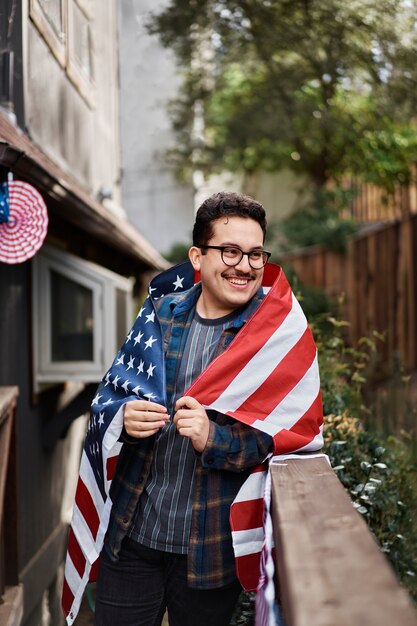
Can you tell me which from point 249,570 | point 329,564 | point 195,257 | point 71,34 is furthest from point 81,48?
point 329,564

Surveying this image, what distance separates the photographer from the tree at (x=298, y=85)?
39.7ft

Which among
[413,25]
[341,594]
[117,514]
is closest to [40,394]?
[117,514]

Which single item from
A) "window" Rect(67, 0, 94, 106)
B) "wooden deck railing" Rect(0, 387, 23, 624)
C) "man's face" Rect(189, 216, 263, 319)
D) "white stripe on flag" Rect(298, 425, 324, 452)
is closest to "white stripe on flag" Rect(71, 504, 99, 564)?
"white stripe on flag" Rect(298, 425, 324, 452)

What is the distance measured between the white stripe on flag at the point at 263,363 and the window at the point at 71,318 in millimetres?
4299

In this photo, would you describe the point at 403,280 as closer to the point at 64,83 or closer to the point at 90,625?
the point at 64,83

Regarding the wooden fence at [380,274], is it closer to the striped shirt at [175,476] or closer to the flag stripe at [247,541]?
the striped shirt at [175,476]

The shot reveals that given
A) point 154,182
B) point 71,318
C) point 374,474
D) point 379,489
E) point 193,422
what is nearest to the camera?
point 193,422

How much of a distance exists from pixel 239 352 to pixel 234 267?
0.80 ft

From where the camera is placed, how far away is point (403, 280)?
46.1ft

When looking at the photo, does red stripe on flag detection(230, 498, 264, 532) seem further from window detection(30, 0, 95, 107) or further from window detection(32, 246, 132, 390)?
window detection(30, 0, 95, 107)

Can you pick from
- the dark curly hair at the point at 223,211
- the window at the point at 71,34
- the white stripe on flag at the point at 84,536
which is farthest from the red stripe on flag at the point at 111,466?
the window at the point at 71,34

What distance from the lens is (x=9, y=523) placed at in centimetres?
517

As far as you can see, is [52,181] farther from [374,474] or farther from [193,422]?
[193,422]

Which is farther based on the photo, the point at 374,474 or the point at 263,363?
the point at 374,474
